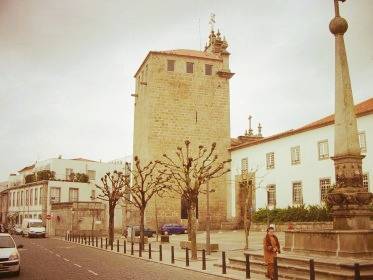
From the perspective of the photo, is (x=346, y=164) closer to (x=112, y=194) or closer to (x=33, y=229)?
(x=112, y=194)

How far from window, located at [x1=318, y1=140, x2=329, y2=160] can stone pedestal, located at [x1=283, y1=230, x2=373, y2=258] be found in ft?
72.1

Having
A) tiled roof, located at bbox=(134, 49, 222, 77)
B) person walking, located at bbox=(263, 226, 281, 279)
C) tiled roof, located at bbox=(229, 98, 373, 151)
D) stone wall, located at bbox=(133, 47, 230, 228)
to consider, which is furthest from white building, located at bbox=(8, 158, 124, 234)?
person walking, located at bbox=(263, 226, 281, 279)

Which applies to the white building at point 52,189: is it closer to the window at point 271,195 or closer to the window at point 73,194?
the window at point 73,194

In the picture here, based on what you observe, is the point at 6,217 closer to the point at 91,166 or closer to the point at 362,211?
the point at 91,166

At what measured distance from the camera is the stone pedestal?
1316 centimetres

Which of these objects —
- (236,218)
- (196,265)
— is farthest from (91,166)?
(196,265)

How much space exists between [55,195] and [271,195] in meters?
30.0

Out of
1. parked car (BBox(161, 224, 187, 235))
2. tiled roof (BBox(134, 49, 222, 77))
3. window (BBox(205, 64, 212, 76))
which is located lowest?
parked car (BBox(161, 224, 187, 235))

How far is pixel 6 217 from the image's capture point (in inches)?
2963

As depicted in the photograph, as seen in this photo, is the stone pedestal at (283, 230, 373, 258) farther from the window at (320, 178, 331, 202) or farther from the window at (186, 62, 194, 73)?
the window at (186, 62, 194, 73)

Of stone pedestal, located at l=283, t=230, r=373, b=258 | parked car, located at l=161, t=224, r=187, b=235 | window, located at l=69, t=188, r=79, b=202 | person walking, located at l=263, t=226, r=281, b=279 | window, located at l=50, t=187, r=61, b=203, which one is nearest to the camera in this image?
person walking, located at l=263, t=226, r=281, b=279

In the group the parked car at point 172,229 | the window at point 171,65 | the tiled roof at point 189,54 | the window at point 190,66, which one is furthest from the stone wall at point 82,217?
the window at point 190,66

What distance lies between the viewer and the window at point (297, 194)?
38013 mm

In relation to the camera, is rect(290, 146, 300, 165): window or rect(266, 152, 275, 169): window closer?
rect(290, 146, 300, 165): window
